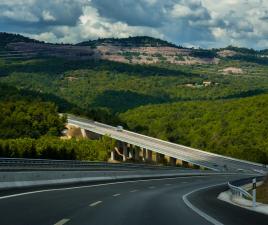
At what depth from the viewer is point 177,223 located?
14.4 m

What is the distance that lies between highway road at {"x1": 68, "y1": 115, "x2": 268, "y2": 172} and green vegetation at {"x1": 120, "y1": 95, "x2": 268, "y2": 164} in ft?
74.4

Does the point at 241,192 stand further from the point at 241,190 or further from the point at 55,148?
the point at 55,148

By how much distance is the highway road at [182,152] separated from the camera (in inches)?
4171

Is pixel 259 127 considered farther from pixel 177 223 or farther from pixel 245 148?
pixel 177 223

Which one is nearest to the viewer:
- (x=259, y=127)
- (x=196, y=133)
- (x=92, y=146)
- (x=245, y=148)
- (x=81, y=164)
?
(x=81, y=164)

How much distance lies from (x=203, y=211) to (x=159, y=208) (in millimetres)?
1440

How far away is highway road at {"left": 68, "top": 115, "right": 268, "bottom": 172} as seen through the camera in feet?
348

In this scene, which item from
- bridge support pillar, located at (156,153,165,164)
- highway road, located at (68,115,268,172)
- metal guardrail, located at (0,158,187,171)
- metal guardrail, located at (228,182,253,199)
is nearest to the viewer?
metal guardrail, located at (228,182,253,199)

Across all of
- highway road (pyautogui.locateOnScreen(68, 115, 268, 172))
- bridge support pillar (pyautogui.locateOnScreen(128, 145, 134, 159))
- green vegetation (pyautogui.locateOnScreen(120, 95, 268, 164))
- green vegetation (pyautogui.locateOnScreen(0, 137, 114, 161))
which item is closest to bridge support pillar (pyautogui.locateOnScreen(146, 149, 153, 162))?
highway road (pyautogui.locateOnScreen(68, 115, 268, 172))

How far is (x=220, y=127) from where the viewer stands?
170750 millimetres

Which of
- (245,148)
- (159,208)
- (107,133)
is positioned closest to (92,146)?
(107,133)

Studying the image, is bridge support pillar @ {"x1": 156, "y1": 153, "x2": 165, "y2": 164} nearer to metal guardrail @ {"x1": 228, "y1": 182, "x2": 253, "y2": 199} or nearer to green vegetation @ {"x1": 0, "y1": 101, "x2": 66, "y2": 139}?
green vegetation @ {"x1": 0, "y1": 101, "x2": 66, "y2": 139}

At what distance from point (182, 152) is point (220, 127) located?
56.7 meters

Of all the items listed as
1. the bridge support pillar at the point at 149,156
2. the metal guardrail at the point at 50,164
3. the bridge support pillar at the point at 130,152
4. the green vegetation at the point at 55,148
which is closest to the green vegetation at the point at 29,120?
the green vegetation at the point at 55,148
